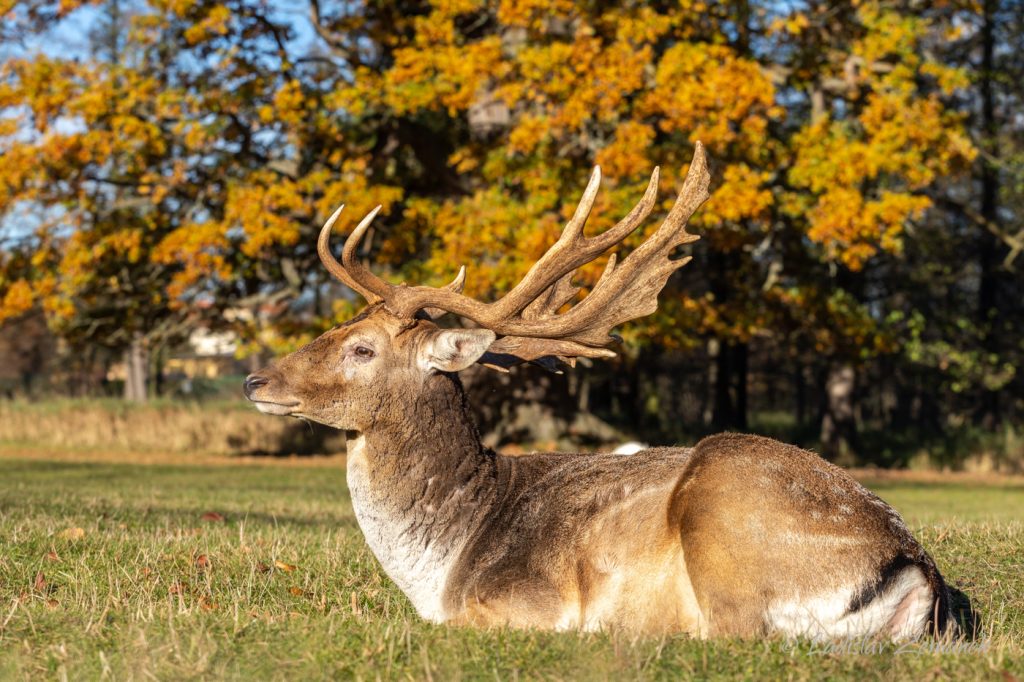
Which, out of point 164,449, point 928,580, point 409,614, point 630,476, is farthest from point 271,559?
point 164,449

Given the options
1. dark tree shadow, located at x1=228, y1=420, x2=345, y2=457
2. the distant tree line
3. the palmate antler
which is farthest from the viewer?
dark tree shadow, located at x1=228, y1=420, x2=345, y2=457

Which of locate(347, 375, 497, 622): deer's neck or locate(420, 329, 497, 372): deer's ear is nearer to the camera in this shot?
locate(347, 375, 497, 622): deer's neck

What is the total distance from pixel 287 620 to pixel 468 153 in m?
17.4

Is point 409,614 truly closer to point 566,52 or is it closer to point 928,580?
point 928,580

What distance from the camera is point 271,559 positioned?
7711 millimetres

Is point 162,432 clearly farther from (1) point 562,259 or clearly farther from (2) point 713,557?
(2) point 713,557

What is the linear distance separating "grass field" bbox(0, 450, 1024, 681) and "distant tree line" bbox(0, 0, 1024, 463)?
10615mm

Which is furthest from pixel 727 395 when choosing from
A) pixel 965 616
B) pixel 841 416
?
pixel 965 616

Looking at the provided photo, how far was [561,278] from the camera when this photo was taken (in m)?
7.18

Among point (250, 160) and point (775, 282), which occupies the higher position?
point (250, 160)

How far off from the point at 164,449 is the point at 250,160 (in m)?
8.51

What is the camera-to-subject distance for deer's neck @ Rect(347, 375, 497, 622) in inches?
245

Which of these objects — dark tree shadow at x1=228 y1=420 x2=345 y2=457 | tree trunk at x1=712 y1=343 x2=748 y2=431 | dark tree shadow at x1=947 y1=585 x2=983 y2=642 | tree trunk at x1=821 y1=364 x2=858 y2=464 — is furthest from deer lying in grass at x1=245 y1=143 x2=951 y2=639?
tree trunk at x1=712 y1=343 x2=748 y2=431

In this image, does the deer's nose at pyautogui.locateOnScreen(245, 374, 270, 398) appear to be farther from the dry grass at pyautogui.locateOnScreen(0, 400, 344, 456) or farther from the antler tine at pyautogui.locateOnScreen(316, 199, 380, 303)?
the dry grass at pyautogui.locateOnScreen(0, 400, 344, 456)
